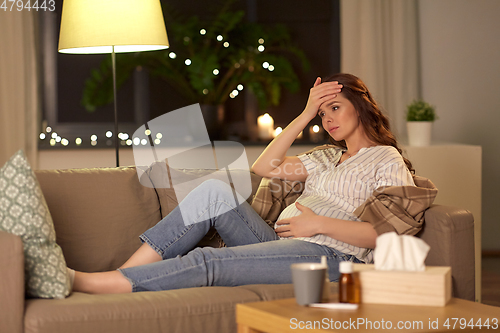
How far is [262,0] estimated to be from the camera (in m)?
4.09

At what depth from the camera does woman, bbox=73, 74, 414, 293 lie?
5.84ft

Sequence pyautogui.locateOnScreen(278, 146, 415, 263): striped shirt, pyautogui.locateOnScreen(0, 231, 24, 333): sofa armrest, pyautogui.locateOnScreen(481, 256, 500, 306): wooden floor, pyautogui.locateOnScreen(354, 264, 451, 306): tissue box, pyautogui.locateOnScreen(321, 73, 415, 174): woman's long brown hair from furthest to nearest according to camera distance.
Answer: pyautogui.locateOnScreen(481, 256, 500, 306): wooden floor < pyautogui.locateOnScreen(321, 73, 415, 174): woman's long brown hair < pyautogui.locateOnScreen(278, 146, 415, 263): striped shirt < pyautogui.locateOnScreen(0, 231, 24, 333): sofa armrest < pyautogui.locateOnScreen(354, 264, 451, 306): tissue box

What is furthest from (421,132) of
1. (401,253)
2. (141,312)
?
(141,312)

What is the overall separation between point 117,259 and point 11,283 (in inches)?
24.6

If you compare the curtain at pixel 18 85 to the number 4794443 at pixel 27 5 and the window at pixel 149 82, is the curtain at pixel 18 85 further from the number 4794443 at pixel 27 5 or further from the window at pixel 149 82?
the window at pixel 149 82

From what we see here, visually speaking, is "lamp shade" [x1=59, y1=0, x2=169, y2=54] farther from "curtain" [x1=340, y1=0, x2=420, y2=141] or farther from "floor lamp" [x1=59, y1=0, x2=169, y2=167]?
"curtain" [x1=340, y1=0, x2=420, y2=141]

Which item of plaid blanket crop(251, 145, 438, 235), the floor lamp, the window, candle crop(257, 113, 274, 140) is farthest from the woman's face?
the window

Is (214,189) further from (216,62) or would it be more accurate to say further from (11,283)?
(216,62)

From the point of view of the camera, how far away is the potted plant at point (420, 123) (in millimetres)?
3395

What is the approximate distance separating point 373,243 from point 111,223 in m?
0.99

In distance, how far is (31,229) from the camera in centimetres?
162

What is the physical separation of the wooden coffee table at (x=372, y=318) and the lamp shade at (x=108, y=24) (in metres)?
1.51

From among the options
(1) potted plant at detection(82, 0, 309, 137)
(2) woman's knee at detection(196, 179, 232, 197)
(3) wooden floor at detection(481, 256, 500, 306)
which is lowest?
(3) wooden floor at detection(481, 256, 500, 306)

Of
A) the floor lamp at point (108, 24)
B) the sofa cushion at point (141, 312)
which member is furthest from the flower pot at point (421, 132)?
the sofa cushion at point (141, 312)
